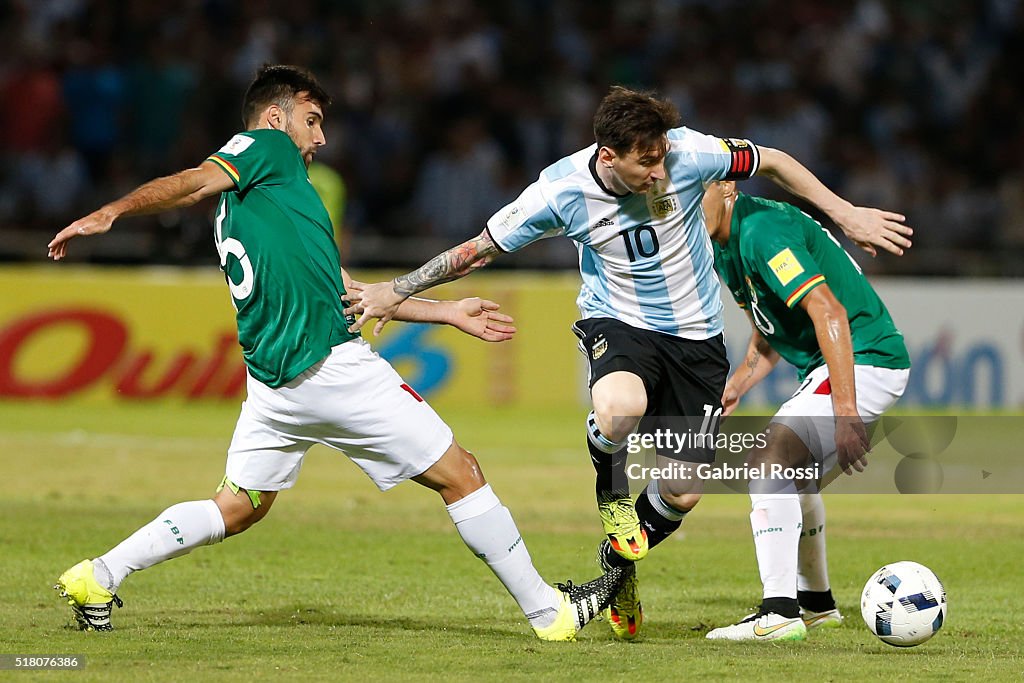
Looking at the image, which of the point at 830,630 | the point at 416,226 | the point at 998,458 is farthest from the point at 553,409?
the point at 830,630

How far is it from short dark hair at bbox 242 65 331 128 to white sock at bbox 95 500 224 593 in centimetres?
175

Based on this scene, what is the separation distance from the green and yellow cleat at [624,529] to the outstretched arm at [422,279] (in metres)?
1.25

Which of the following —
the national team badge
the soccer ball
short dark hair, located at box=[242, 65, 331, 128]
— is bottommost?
the soccer ball

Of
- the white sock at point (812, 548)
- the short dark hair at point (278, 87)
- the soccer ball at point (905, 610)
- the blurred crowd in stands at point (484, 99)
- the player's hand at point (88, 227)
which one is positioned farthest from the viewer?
the blurred crowd in stands at point (484, 99)

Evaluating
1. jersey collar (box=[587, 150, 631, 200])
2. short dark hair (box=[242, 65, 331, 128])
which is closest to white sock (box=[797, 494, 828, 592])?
jersey collar (box=[587, 150, 631, 200])

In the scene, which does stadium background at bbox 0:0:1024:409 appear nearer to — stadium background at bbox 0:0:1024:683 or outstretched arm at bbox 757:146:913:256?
stadium background at bbox 0:0:1024:683

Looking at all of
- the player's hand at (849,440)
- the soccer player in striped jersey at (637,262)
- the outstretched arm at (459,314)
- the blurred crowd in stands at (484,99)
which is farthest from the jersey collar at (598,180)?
the blurred crowd in stands at (484,99)

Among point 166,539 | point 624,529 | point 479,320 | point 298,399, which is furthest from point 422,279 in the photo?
point 166,539

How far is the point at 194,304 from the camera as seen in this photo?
15570 mm

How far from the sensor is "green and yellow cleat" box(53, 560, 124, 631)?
6043 mm

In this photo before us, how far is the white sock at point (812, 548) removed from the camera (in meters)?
6.86

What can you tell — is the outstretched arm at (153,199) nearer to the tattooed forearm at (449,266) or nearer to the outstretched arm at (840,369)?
the tattooed forearm at (449,266)

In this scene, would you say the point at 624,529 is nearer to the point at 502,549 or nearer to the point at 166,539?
the point at 502,549

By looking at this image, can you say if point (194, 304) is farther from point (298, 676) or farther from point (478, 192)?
point (298, 676)
